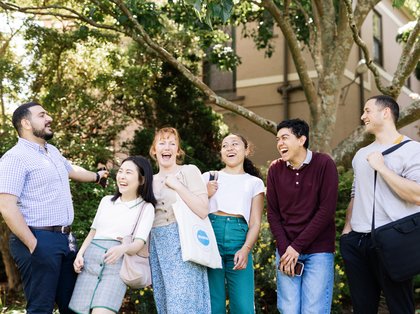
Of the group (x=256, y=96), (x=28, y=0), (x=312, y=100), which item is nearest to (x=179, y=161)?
(x=312, y=100)

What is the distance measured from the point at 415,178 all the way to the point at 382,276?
2.66 feet

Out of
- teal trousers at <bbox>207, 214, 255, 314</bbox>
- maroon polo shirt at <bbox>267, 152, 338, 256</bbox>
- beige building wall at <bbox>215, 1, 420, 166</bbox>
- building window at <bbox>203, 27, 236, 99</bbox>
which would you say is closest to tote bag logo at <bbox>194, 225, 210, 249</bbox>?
teal trousers at <bbox>207, 214, 255, 314</bbox>

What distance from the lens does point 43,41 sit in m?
9.54

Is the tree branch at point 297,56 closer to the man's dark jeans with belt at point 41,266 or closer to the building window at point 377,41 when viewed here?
the man's dark jeans with belt at point 41,266

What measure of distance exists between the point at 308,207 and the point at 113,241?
166 centimetres

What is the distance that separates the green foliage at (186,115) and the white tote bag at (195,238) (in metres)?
6.76

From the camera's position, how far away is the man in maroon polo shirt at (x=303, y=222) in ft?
15.2

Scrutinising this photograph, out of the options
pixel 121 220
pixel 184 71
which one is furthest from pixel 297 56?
pixel 121 220

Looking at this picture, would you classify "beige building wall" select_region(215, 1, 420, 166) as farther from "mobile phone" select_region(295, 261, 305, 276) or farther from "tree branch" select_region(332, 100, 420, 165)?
"mobile phone" select_region(295, 261, 305, 276)

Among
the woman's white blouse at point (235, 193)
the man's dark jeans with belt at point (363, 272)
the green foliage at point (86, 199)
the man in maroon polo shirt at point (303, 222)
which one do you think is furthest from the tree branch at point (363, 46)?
the green foliage at point (86, 199)

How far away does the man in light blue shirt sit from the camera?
14.8 ft

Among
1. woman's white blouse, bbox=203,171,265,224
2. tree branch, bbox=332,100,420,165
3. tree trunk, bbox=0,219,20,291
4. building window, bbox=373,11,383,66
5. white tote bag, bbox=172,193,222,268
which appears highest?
building window, bbox=373,11,383,66

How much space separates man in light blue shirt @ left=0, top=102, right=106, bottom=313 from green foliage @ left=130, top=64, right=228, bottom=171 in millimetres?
6591

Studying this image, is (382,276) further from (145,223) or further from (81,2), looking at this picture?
(81,2)
